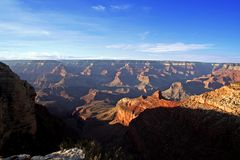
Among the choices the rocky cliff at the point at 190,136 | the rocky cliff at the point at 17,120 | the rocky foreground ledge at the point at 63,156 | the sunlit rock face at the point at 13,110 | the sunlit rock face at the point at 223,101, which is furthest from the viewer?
the sunlit rock face at the point at 223,101

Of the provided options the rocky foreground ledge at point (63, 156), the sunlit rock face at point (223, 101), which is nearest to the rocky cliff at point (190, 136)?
the sunlit rock face at point (223, 101)

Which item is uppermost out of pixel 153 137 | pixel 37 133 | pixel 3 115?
pixel 3 115

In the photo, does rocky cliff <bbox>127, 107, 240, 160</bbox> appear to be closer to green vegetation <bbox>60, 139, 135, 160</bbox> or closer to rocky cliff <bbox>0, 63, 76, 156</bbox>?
green vegetation <bbox>60, 139, 135, 160</bbox>

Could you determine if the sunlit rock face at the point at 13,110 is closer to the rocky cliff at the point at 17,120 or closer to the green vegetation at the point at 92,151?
the rocky cliff at the point at 17,120

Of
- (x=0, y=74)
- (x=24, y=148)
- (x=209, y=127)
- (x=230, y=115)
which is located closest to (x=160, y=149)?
(x=209, y=127)

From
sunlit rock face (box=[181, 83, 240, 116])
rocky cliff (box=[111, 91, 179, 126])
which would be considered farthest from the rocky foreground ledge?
rocky cliff (box=[111, 91, 179, 126])

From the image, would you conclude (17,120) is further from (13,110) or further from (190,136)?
(190,136)

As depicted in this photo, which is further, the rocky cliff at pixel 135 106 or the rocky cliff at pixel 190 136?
the rocky cliff at pixel 135 106

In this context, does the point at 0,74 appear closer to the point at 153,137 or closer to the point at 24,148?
the point at 24,148

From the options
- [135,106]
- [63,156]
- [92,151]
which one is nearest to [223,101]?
[92,151]

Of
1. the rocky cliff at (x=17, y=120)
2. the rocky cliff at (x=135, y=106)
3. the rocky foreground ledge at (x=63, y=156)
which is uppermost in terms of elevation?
the rocky foreground ledge at (x=63, y=156)
